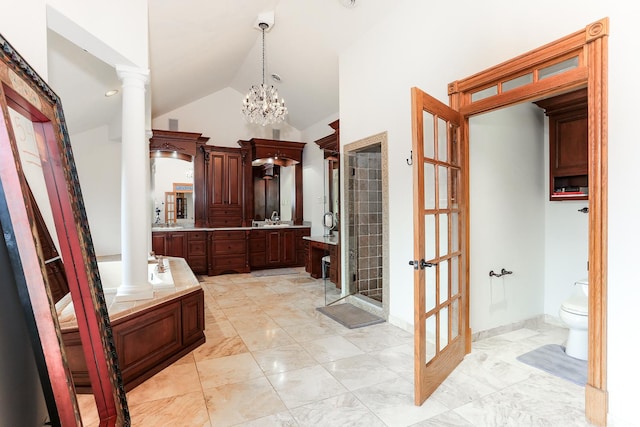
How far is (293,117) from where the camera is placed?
7141 mm

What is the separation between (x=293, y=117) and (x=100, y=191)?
3877 mm

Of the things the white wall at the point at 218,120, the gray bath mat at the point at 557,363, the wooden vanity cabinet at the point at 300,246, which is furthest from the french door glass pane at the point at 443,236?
the white wall at the point at 218,120

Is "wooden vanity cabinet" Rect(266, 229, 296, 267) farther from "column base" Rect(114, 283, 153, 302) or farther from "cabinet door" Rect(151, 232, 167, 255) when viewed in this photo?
"column base" Rect(114, 283, 153, 302)

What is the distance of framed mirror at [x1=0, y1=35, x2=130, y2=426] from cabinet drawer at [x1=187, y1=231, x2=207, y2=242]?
458 centimetres

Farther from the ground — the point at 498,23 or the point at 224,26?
the point at 224,26

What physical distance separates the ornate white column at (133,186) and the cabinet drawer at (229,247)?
3694 millimetres

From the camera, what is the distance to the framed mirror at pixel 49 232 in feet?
3.63

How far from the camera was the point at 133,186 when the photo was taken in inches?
104

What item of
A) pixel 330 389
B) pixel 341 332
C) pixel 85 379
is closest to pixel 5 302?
pixel 85 379

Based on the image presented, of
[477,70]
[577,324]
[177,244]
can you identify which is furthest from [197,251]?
[577,324]

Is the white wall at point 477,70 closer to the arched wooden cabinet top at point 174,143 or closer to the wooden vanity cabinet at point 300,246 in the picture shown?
the wooden vanity cabinet at point 300,246
